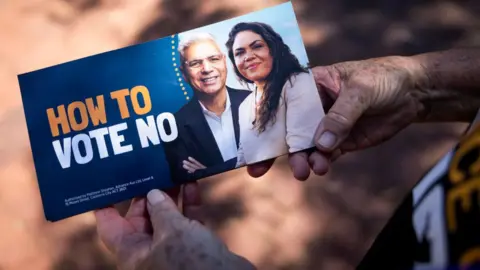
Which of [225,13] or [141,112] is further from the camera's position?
[225,13]

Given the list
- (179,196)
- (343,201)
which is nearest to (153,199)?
(179,196)

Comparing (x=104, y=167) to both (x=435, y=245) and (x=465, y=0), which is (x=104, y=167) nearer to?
(x=435, y=245)

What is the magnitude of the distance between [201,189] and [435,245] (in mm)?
396

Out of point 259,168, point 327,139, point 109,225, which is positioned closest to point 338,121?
point 327,139

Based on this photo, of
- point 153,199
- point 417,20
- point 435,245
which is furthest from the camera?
point 417,20

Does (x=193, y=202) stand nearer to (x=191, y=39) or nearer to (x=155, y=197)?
(x=155, y=197)

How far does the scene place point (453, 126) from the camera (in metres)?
0.72

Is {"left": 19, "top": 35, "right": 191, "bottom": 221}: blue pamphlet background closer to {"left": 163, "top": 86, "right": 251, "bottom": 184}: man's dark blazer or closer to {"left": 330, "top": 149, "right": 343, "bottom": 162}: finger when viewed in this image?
{"left": 163, "top": 86, "right": 251, "bottom": 184}: man's dark blazer

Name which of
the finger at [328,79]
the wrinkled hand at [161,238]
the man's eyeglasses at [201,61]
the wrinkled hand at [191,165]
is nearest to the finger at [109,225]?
the wrinkled hand at [161,238]

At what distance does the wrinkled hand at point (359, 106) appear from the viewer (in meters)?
0.63

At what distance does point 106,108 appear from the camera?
662 millimetres

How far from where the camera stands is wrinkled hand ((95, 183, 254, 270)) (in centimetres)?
58

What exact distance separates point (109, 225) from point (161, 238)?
109mm

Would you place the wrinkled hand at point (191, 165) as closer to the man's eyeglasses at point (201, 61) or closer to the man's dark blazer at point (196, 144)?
the man's dark blazer at point (196, 144)
